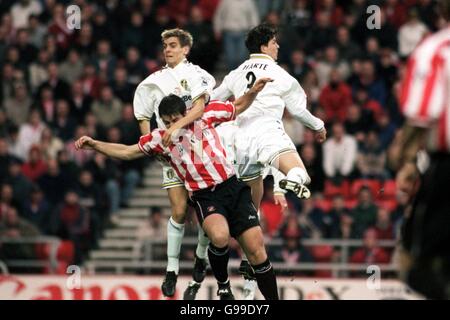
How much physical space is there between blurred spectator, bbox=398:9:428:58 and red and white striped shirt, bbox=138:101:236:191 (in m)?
8.74

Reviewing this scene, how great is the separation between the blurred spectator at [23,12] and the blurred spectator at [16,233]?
4.62 meters

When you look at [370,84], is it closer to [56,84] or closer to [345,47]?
[345,47]

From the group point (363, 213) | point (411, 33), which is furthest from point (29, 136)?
point (411, 33)

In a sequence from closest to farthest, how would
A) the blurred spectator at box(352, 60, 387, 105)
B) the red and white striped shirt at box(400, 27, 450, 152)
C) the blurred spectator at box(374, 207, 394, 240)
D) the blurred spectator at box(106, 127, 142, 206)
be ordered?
the red and white striped shirt at box(400, 27, 450, 152)
the blurred spectator at box(374, 207, 394, 240)
the blurred spectator at box(352, 60, 387, 105)
the blurred spectator at box(106, 127, 142, 206)

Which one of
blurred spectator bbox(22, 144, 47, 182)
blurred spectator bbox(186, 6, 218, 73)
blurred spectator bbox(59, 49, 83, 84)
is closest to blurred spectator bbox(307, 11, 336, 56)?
blurred spectator bbox(186, 6, 218, 73)

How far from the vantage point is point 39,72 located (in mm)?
19906

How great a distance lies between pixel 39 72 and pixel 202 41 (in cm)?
290

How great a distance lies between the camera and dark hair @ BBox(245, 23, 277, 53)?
1121 centimetres

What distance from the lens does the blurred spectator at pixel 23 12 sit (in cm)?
2094

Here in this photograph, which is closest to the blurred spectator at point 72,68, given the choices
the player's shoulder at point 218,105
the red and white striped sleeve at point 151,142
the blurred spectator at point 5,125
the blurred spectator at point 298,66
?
the blurred spectator at point 5,125

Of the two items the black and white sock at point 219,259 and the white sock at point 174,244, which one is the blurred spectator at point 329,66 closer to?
the white sock at point 174,244

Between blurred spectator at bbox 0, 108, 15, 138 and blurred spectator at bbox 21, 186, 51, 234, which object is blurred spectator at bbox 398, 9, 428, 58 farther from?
blurred spectator at bbox 0, 108, 15, 138

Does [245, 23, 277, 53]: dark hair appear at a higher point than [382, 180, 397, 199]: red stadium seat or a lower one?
higher

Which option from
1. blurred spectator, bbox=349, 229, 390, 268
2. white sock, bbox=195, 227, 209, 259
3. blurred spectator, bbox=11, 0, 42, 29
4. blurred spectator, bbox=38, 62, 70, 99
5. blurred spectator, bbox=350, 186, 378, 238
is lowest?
blurred spectator, bbox=349, 229, 390, 268
